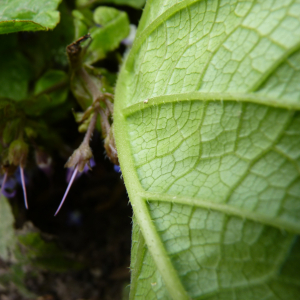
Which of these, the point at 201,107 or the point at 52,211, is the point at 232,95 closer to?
the point at 201,107

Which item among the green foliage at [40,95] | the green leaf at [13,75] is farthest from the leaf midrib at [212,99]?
the green leaf at [13,75]

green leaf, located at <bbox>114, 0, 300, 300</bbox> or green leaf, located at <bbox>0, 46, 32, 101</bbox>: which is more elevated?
green leaf, located at <bbox>0, 46, 32, 101</bbox>

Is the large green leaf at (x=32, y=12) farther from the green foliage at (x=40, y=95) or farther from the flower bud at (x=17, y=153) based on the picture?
the flower bud at (x=17, y=153)

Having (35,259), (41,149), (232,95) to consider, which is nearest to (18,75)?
(41,149)

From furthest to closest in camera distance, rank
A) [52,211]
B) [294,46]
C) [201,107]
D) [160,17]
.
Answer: [52,211] < [160,17] < [201,107] < [294,46]

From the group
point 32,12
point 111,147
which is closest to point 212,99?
point 111,147

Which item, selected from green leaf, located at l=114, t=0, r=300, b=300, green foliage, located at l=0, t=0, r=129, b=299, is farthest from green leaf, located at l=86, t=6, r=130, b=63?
green leaf, located at l=114, t=0, r=300, b=300

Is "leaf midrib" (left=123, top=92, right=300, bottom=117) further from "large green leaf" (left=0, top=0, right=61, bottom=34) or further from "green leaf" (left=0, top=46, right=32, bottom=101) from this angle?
"green leaf" (left=0, top=46, right=32, bottom=101)

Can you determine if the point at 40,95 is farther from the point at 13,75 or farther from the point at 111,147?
the point at 111,147
